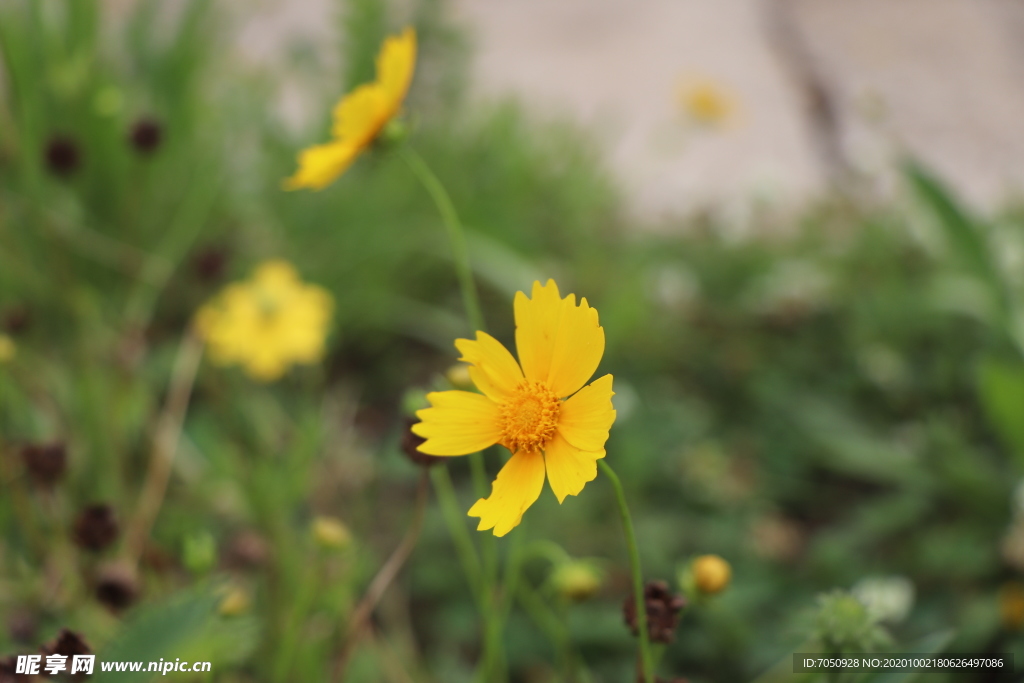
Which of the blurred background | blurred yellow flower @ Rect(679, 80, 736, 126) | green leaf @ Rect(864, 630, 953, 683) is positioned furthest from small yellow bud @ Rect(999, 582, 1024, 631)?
blurred yellow flower @ Rect(679, 80, 736, 126)

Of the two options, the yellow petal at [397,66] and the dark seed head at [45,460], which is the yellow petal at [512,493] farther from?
the dark seed head at [45,460]

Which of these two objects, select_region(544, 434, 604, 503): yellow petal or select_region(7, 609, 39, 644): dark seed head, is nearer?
select_region(544, 434, 604, 503): yellow petal

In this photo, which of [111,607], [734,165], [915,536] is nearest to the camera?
[111,607]

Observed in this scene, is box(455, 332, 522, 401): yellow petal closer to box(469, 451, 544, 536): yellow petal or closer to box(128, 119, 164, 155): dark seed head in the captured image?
box(469, 451, 544, 536): yellow petal

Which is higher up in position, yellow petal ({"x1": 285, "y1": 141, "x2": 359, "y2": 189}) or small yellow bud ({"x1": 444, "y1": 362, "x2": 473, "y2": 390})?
yellow petal ({"x1": 285, "y1": 141, "x2": 359, "y2": 189})

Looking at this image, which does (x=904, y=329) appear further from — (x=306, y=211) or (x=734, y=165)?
(x=734, y=165)

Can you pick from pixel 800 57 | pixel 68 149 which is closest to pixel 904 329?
pixel 68 149

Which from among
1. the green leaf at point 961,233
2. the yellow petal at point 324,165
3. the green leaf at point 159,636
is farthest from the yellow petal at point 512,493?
the green leaf at point 961,233
